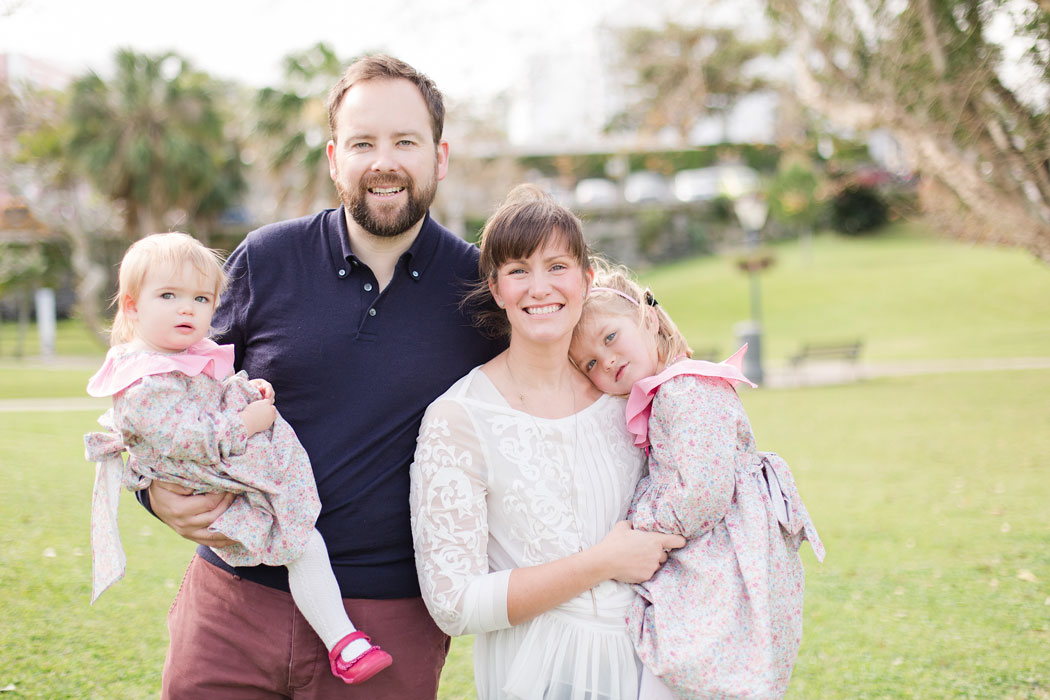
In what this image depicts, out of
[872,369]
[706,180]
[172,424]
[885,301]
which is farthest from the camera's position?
[706,180]

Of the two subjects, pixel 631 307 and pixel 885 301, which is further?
pixel 885 301

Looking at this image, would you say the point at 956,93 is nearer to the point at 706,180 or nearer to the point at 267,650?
the point at 267,650

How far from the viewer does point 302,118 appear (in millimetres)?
21234

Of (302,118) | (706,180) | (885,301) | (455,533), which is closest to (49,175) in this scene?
(302,118)

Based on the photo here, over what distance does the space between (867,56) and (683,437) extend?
8.93 m

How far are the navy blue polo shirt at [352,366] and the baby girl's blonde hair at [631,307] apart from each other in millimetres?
360

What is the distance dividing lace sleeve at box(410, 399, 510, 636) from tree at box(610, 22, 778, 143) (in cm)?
1036

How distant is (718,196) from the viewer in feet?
136

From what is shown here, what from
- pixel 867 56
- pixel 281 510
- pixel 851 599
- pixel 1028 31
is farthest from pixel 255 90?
pixel 281 510

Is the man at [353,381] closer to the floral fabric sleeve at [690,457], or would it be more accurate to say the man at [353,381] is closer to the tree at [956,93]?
the floral fabric sleeve at [690,457]

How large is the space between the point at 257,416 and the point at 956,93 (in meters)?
8.26

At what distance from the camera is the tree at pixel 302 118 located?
20.9 metres

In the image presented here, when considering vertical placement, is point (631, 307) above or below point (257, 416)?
above

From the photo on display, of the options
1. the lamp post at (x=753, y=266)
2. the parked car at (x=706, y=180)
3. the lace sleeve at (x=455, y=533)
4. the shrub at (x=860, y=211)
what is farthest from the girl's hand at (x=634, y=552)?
the shrub at (x=860, y=211)
